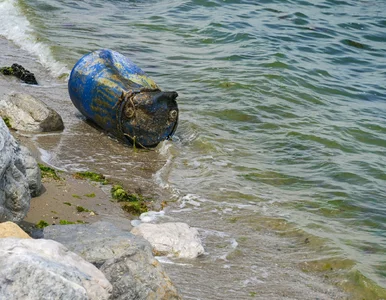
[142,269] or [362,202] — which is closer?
[142,269]

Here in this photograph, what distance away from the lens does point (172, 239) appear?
566cm

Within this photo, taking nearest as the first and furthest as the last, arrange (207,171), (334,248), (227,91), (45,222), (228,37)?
1. (45,222)
2. (334,248)
3. (207,171)
4. (227,91)
5. (228,37)

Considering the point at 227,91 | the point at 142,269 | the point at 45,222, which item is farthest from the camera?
the point at 227,91

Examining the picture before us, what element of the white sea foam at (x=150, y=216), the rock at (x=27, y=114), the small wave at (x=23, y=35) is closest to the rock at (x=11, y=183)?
the white sea foam at (x=150, y=216)

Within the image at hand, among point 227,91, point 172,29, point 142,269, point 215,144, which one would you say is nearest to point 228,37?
point 172,29

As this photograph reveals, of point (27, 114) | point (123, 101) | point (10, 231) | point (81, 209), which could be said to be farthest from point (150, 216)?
point (27, 114)

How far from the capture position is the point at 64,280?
3.39m

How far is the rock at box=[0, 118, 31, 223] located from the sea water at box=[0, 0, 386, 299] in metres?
1.23

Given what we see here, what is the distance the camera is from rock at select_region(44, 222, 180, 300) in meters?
4.12

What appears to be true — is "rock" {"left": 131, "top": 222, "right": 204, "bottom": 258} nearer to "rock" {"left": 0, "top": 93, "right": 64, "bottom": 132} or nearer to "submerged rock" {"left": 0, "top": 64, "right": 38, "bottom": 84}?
"rock" {"left": 0, "top": 93, "right": 64, "bottom": 132}

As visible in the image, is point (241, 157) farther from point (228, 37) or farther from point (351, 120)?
point (228, 37)

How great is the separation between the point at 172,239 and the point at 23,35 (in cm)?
973

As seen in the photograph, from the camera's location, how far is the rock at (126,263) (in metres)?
4.12

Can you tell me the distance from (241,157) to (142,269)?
463 centimetres
